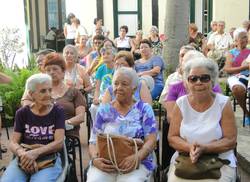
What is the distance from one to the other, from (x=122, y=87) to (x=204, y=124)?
29.8 inches

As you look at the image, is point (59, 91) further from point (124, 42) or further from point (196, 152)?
point (124, 42)

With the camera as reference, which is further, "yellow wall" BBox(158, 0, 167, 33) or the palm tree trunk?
"yellow wall" BBox(158, 0, 167, 33)

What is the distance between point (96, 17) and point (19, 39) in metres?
3.26

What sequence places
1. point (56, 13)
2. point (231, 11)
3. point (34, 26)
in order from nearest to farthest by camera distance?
1. point (231, 11)
2. point (56, 13)
3. point (34, 26)

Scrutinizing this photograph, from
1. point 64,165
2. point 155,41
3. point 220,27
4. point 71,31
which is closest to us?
point 64,165

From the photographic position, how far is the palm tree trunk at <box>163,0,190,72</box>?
9.55 metres

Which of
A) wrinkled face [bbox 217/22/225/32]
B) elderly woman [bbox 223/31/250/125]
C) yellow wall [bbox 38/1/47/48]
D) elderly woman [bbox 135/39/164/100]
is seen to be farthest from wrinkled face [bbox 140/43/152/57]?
yellow wall [bbox 38/1/47/48]

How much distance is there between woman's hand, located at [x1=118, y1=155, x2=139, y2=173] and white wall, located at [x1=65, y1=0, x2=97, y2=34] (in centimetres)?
1254

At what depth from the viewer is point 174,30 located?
966 centimetres

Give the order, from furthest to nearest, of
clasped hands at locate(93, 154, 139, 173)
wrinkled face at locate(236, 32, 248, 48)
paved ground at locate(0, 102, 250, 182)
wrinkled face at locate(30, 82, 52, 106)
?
1. wrinkled face at locate(236, 32, 248, 48)
2. paved ground at locate(0, 102, 250, 182)
3. wrinkled face at locate(30, 82, 52, 106)
4. clasped hands at locate(93, 154, 139, 173)

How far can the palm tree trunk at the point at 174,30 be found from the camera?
31.3ft

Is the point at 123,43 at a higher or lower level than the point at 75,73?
higher

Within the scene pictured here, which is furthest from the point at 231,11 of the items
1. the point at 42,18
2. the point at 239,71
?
the point at 239,71

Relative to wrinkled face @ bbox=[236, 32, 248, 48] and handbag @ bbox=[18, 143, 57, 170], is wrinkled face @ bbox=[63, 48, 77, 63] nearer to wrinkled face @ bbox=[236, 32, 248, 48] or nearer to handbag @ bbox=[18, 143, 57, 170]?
wrinkled face @ bbox=[236, 32, 248, 48]
